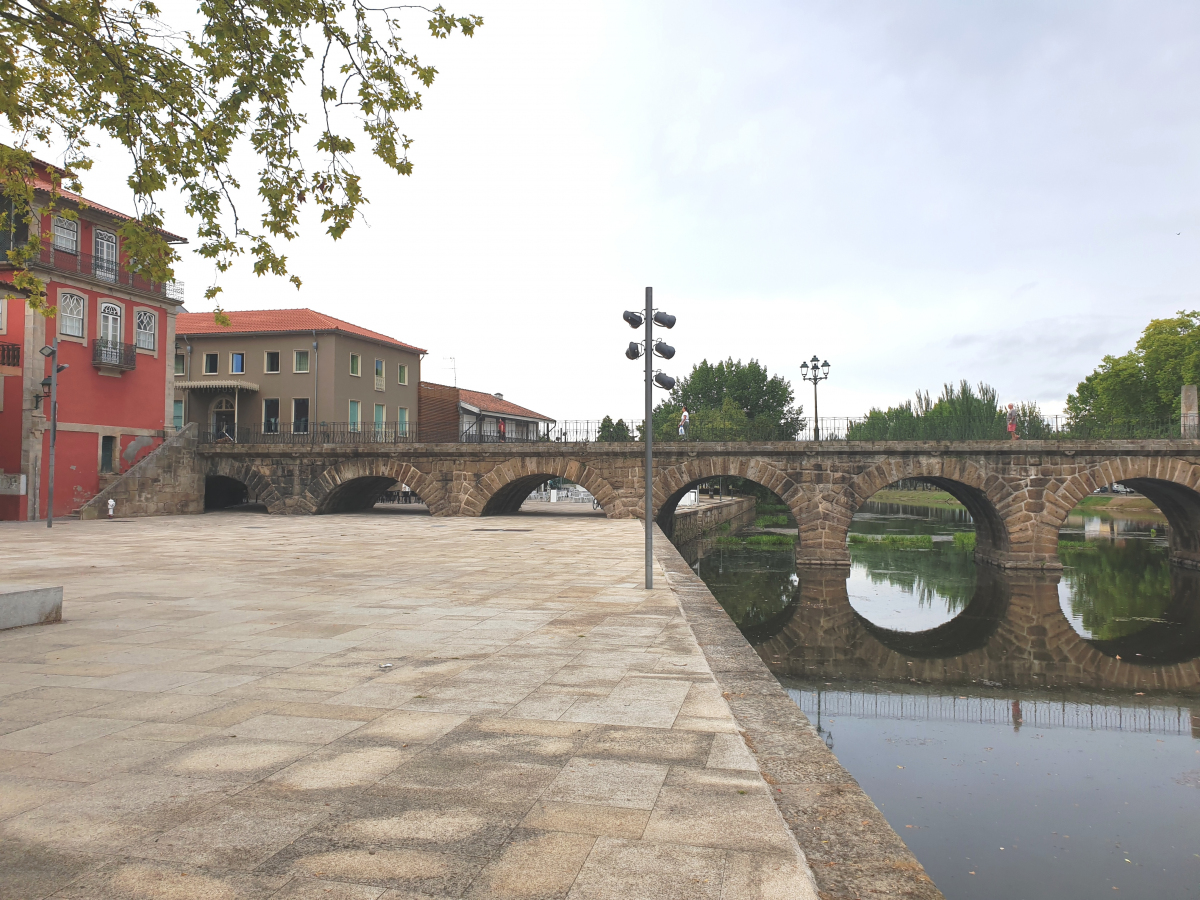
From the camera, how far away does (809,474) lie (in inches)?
914

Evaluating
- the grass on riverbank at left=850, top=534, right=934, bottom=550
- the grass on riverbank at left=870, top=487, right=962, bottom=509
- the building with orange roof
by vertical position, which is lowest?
the grass on riverbank at left=850, top=534, right=934, bottom=550

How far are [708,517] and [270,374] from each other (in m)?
21.3

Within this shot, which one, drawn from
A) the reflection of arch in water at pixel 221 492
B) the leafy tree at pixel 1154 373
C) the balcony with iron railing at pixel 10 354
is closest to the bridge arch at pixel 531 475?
the reflection of arch in water at pixel 221 492

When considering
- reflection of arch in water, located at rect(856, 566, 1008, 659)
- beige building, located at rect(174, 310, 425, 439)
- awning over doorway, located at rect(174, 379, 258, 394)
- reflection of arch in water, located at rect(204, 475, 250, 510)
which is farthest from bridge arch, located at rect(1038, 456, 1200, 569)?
awning over doorway, located at rect(174, 379, 258, 394)

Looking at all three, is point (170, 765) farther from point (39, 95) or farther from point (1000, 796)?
point (39, 95)

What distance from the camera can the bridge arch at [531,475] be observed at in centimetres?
2522

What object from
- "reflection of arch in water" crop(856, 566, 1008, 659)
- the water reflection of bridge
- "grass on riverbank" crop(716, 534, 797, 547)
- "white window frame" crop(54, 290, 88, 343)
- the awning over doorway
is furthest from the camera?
the awning over doorway

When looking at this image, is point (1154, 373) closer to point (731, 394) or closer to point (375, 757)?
point (731, 394)

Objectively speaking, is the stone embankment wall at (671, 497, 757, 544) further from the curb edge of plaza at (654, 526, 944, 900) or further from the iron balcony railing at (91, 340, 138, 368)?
the curb edge of plaza at (654, 526, 944, 900)

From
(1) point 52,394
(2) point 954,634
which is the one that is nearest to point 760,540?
(2) point 954,634

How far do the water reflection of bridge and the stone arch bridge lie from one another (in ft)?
40.1

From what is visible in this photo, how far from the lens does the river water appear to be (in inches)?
238

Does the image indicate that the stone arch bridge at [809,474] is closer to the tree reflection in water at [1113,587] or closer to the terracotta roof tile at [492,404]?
the tree reflection in water at [1113,587]

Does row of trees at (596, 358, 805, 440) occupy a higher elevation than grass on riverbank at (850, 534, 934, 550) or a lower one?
higher
